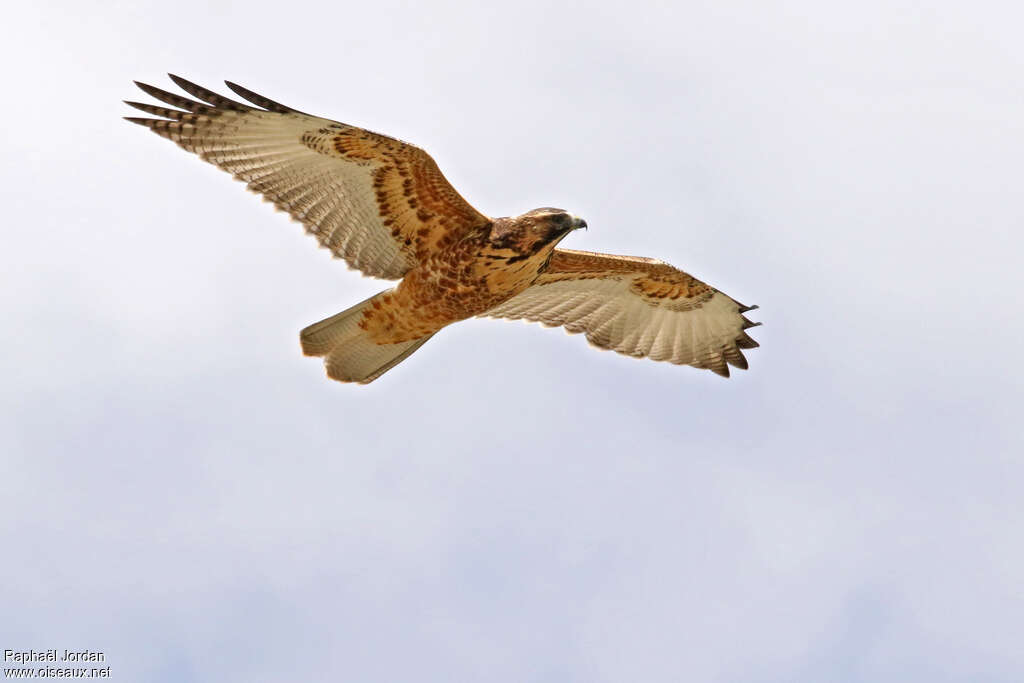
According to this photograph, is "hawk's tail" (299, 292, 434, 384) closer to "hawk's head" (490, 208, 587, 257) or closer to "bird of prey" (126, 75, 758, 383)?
"bird of prey" (126, 75, 758, 383)

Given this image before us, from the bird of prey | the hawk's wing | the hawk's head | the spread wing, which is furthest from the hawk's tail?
the hawk's wing

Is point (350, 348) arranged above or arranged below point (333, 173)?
below

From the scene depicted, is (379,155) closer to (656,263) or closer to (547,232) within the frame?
(547,232)

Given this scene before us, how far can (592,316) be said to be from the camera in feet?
52.5

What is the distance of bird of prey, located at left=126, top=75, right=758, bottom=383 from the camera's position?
1327 centimetres

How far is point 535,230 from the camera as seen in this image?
13352mm

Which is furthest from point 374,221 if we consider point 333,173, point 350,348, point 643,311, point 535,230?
point 643,311

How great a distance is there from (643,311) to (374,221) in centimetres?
344

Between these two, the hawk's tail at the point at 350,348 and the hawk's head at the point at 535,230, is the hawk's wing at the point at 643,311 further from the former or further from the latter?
the hawk's head at the point at 535,230

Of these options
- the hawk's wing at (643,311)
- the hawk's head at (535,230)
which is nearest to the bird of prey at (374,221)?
the hawk's head at (535,230)

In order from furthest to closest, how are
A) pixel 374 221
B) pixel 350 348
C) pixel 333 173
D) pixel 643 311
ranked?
pixel 643 311
pixel 350 348
pixel 374 221
pixel 333 173

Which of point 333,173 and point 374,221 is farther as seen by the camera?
point 374,221

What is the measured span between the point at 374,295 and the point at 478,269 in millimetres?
1062

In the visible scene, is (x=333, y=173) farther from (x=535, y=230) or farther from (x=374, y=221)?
(x=535, y=230)
